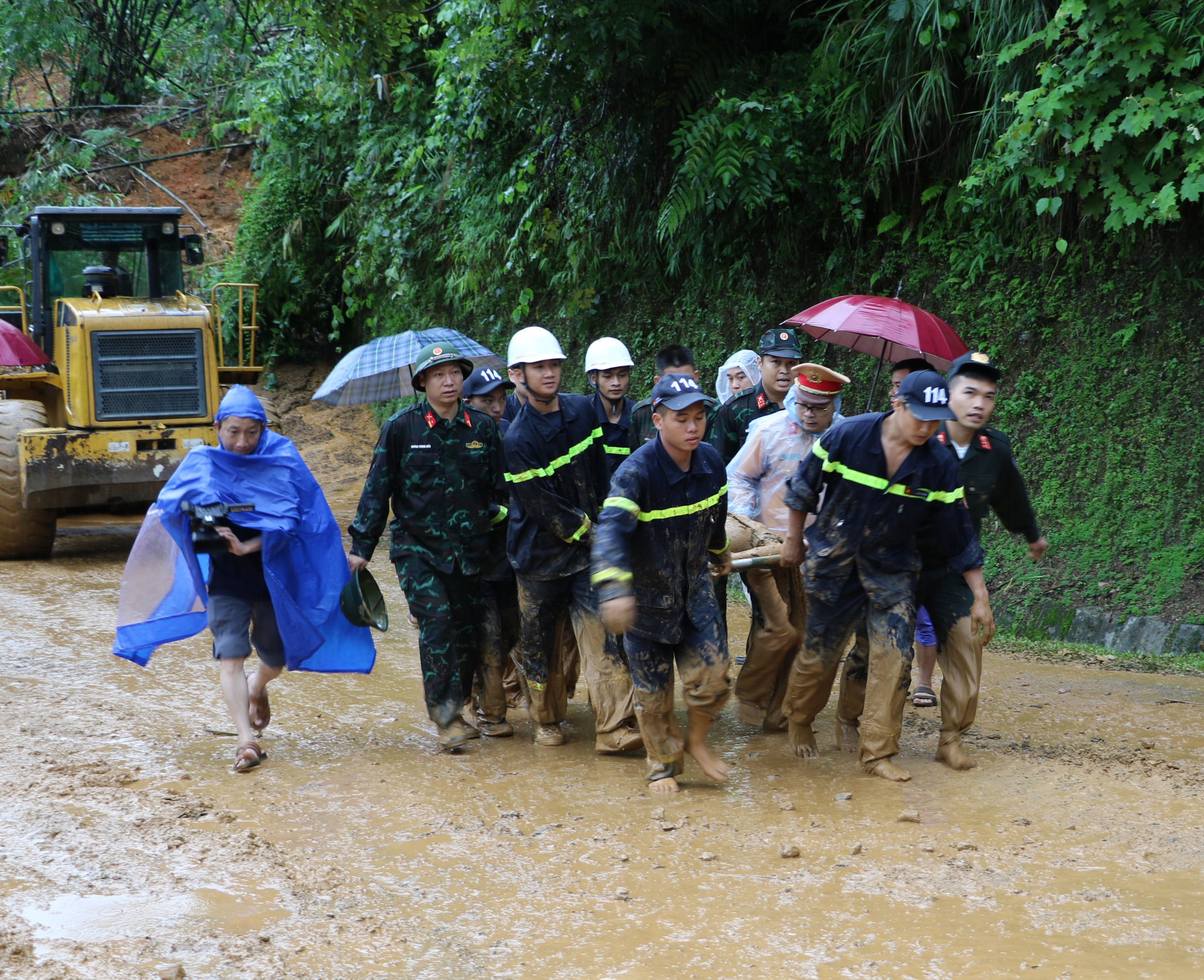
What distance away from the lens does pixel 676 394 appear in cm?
494

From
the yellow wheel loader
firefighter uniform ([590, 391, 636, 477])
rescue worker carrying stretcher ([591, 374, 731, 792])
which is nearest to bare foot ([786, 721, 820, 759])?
rescue worker carrying stretcher ([591, 374, 731, 792])

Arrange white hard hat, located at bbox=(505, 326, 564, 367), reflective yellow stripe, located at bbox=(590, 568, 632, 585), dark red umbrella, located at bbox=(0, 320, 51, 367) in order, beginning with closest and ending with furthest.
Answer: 1. reflective yellow stripe, located at bbox=(590, 568, 632, 585)
2. white hard hat, located at bbox=(505, 326, 564, 367)
3. dark red umbrella, located at bbox=(0, 320, 51, 367)

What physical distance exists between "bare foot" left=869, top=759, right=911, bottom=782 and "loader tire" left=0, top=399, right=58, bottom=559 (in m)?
8.82

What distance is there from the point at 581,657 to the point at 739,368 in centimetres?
319

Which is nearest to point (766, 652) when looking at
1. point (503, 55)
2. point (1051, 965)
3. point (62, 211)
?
point (1051, 965)

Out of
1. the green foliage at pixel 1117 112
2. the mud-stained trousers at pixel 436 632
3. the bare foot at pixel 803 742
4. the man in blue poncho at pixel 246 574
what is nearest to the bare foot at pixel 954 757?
the bare foot at pixel 803 742

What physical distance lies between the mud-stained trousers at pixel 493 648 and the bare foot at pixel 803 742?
5.24 feet

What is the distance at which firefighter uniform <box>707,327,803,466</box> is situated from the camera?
22.1 ft

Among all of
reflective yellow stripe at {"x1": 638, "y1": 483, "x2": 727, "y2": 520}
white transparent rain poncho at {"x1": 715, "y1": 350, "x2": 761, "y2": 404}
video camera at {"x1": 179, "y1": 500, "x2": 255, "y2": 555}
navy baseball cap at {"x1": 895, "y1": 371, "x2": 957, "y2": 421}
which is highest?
white transparent rain poncho at {"x1": 715, "y1": 350, "x2": 761, "y2": 404}

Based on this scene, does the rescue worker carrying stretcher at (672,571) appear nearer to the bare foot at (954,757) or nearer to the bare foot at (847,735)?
the bare foot at (847,735)

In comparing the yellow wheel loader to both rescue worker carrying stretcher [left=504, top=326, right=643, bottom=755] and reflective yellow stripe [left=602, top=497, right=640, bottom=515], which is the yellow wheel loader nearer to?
rescue worker carrying stretcher [left=504, top=326, right=643, bottom=755]

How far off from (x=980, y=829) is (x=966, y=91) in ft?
22.1

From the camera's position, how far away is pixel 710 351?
11.6 metres

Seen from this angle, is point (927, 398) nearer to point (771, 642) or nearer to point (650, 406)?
point (771, 642)
